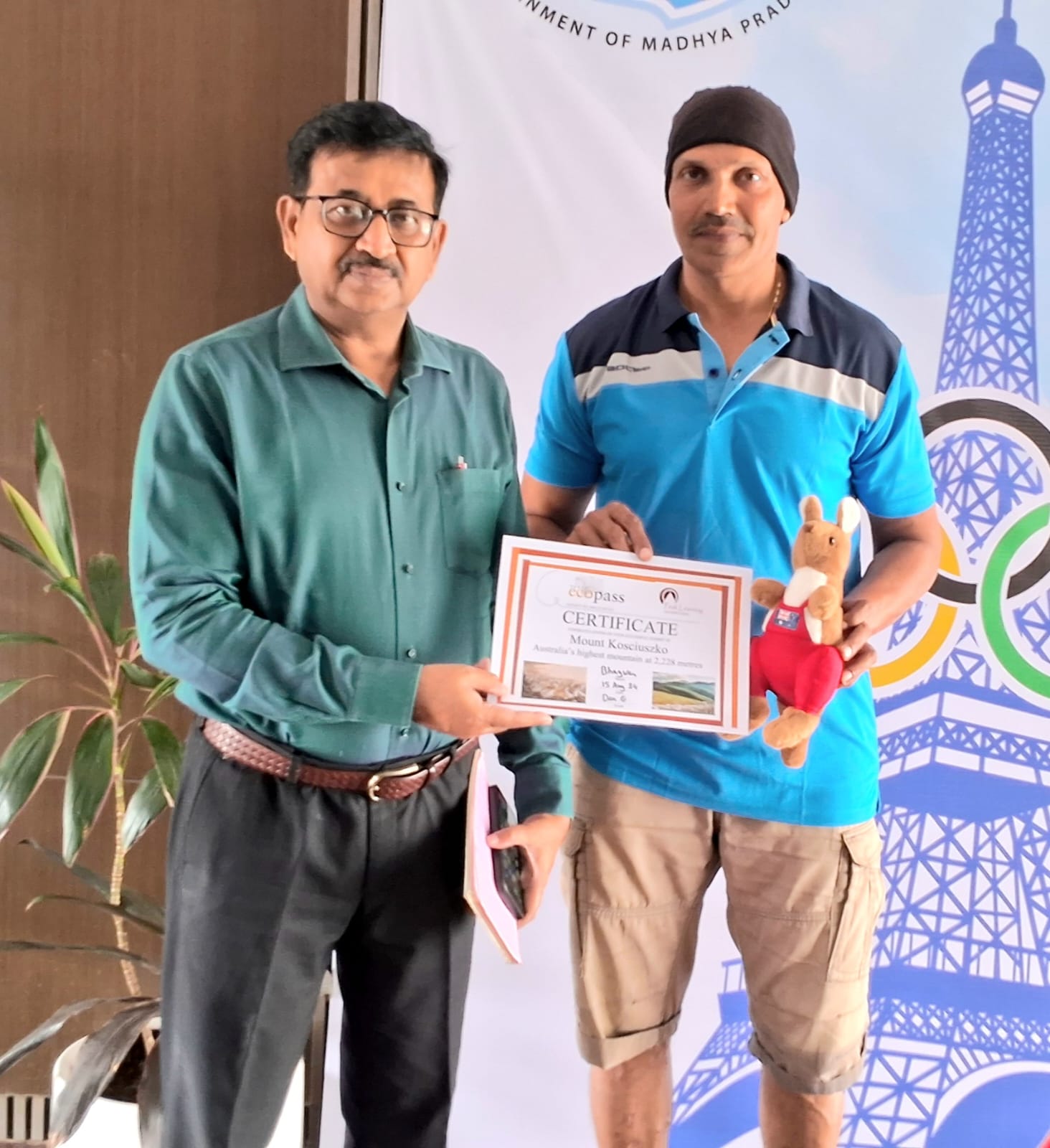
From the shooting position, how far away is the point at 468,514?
1.22m

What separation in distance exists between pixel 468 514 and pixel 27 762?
34.7 inches

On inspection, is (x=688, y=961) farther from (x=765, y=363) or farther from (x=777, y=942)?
(x=765, y=363)

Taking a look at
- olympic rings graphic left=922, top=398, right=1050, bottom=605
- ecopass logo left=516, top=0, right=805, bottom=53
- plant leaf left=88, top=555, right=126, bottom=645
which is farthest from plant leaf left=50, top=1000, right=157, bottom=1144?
ecopass logo left=516, top=0, right=805, bottom=53

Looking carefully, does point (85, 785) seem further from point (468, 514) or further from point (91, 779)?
point (468, 514)

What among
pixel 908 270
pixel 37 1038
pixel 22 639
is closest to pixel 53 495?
pixel 22 639

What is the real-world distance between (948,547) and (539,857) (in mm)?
1044

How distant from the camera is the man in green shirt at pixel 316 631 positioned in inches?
43.2

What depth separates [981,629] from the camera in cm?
180

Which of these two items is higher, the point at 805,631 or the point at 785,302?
the point at 785,302

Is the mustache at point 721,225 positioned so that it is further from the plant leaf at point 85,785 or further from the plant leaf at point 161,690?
the plant leaf at point 85,785

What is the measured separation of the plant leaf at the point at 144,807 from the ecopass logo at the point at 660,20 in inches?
59.3

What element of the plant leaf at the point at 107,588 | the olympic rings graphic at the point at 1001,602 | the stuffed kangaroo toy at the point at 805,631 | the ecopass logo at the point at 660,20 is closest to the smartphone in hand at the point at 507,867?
the stuffed kangaroo toy at the point at 805,631

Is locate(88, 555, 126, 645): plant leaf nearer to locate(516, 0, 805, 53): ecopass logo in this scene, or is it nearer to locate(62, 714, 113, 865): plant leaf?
locate(62, 714, 113, 865): plant leaf

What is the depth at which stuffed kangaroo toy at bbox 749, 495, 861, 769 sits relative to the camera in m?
1.19
